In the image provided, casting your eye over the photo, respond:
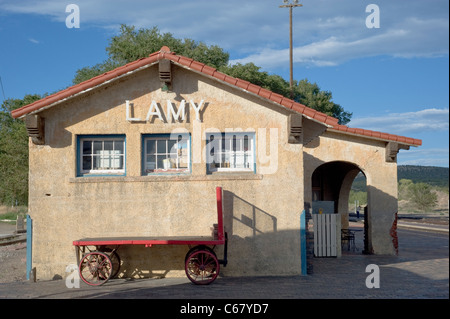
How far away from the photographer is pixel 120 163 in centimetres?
1291

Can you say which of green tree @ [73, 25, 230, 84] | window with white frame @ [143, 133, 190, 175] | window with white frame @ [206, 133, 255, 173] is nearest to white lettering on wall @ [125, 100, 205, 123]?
window with white frame @ [143, 133, 190, 175]

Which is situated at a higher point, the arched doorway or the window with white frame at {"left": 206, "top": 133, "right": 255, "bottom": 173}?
the window with white frame at {"left": 206, "top": 133, "right": 255, "bottom": 173}

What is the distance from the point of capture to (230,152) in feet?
42.4

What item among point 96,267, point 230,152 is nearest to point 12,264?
point 96,267

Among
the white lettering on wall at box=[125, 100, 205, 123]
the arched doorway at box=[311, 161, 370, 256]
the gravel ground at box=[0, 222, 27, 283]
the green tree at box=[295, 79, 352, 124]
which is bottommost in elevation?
the gravel ground at box=[0, 222, 27, 283]

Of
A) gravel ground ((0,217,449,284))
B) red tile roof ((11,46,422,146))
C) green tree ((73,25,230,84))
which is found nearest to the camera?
red tile roof ((11,46,422,146))

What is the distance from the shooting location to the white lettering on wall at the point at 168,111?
1255 centimetres

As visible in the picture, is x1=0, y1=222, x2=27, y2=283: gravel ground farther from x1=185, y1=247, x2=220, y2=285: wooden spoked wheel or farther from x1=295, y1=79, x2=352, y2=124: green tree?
x1=295, y1=79, x2=352, y2=124: green tree

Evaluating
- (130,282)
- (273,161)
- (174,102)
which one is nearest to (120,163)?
(174,102)

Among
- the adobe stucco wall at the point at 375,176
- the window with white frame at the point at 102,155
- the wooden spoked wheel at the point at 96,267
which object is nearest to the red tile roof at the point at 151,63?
the window with white frame at the point at 102,155

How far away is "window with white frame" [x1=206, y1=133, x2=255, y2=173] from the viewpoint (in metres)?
12.8

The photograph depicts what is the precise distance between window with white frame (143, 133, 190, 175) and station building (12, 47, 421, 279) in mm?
34
